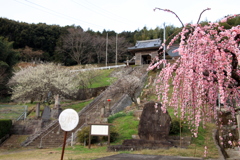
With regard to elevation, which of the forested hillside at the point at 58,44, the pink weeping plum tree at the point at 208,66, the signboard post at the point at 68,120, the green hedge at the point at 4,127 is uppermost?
the forested hillside at the point at 58,44

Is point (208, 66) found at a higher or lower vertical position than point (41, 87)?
lower

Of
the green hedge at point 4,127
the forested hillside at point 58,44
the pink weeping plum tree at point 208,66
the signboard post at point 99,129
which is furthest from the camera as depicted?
the forested hillside at point 58,44

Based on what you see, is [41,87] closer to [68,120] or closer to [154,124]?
[154,124]

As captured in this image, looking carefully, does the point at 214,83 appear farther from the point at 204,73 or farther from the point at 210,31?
the point at 210,31

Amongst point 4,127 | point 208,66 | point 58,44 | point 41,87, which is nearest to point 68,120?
point 208,66

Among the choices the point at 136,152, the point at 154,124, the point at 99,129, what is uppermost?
the point at 154,124

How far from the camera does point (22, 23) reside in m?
48.2

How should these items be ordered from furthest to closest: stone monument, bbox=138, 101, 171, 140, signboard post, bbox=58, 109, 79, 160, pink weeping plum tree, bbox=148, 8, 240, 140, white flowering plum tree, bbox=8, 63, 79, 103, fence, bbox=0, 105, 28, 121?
white flowering plum tree, bbox=8, 63, 79, 103, fence, bbox=0, 105, 28, 121, stone monument, bbox=138, 101, 171, 140, signboard post, bbox=58, 109, 79, 160, pink weeping plum tree, bbox=148, 8, 240, 140

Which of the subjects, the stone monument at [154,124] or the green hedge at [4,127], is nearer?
the stone monument at [154,124]

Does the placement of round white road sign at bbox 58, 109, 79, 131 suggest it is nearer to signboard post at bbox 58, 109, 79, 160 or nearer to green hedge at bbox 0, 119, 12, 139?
signboard post at bbox 58, 109, 79, 160

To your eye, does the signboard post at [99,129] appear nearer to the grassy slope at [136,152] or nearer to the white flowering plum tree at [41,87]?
the grassy slope at [136,152]

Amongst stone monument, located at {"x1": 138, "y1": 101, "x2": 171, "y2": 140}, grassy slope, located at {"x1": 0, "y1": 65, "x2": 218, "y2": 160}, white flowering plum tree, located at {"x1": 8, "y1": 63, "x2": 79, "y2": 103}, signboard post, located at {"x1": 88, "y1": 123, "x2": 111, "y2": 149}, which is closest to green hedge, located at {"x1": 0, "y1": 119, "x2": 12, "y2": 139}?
grassy slope, located at {"x1": 0, "y1": 65, "x2": 218, "y2": 160}

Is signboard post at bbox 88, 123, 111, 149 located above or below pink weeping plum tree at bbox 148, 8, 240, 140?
below

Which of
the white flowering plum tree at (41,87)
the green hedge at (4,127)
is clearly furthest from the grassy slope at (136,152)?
the white flowering plum tree at (41,87)
